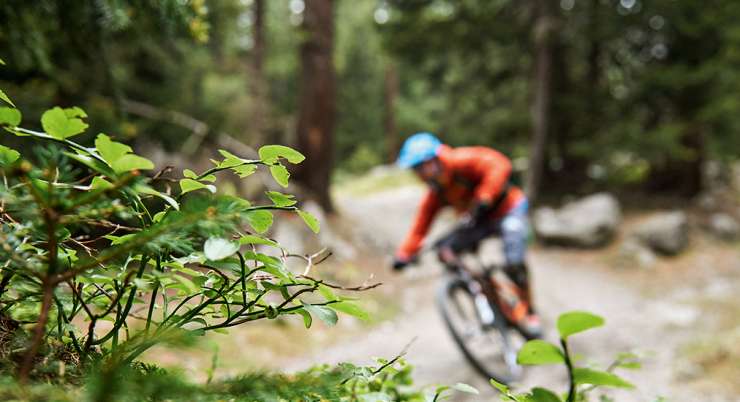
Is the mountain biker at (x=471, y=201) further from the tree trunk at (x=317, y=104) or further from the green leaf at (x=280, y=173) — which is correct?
the tree trunk at (x=317, y=104)

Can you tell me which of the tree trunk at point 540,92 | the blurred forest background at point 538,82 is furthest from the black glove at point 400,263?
the tree trunk at point 540,92

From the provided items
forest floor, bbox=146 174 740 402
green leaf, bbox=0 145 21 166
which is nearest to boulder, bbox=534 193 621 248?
forest floor, bbox=146 174 740 402

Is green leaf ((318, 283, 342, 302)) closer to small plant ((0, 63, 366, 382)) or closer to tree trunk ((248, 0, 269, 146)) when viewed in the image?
small plant ((0, 63, 366, 382))

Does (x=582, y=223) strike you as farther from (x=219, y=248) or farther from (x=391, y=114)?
(x=391, y=114)

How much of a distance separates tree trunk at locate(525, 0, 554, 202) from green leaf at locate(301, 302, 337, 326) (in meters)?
9.96

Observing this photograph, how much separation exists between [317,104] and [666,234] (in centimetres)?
646

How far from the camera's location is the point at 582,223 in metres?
9.45

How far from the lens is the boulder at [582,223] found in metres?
9.34

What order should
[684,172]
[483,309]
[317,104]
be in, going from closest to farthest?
1. [483,309]
2. [317,104]
3. [684,172]

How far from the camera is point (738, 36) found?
827cm

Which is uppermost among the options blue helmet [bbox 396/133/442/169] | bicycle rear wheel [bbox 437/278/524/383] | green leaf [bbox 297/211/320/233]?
blue helmet [bbox 396/133/442/169]

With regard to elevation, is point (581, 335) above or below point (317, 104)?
below

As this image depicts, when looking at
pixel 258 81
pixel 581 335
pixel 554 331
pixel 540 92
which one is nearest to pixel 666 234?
pixel 540 92

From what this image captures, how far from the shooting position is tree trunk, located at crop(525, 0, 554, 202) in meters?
9.58
